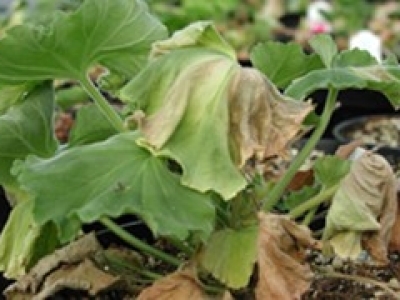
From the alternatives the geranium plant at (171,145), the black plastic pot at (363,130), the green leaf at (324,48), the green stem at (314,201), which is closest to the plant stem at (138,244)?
the geranium plant at (171,145)

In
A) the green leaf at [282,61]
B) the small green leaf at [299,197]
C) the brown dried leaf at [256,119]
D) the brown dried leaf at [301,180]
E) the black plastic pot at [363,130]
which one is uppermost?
the brown dried leaf at [256,119]

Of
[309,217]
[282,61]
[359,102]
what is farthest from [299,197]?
[359,102]

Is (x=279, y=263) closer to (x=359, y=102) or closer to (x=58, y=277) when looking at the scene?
(x=58, y=277)

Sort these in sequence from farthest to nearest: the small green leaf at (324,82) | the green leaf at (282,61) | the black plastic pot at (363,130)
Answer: the black plastic pot at (363,130) < the green leaf at (282,61) < the small green leaf at (324,82)

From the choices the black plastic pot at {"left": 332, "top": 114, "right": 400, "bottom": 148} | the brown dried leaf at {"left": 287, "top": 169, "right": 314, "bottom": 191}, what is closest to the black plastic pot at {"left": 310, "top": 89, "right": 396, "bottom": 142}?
the black plastic pot at {"left": 332, "top": 114, "right": 400, "bottom": 148}

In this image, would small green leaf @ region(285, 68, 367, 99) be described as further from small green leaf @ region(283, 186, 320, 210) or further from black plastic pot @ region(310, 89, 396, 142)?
black plastic pot @ region(310, 89, 396, 142)

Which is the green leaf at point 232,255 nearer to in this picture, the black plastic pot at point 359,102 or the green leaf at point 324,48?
the green leaf at point 324,48

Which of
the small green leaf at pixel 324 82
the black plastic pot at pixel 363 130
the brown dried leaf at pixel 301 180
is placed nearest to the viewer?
the small green leaf at pixel 324 82
